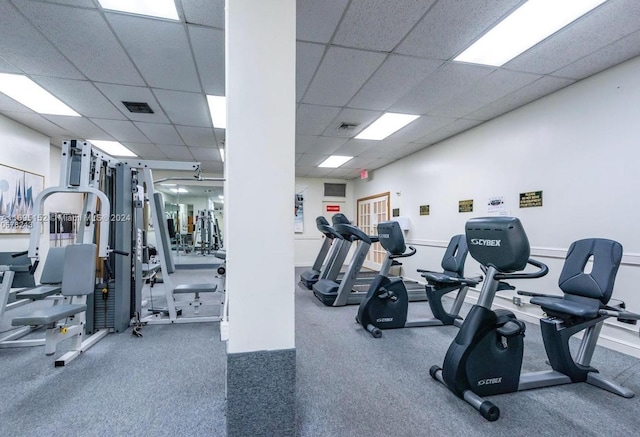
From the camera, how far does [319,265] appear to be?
19.3ft

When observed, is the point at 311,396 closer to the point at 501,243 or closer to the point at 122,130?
the point at 501,243

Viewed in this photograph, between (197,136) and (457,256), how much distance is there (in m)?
4.57

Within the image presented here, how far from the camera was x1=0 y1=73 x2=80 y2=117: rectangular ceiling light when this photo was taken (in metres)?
3.21

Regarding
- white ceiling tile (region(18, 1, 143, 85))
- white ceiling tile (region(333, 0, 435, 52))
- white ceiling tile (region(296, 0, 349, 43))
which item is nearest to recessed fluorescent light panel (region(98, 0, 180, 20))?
white ceiling tile (region(18, 1, 143, 85))

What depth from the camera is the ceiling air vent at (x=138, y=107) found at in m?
3.74

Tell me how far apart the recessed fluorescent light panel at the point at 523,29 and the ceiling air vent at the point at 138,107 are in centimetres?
376

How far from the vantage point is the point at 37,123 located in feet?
14.7

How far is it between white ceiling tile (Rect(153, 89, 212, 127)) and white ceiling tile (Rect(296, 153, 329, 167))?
2.33 metres

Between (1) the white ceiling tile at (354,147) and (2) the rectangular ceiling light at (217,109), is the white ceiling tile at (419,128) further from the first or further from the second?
(2) the rectangular ceiling light at (217,109)

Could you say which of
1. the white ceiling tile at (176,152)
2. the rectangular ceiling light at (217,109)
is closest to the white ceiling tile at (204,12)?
the rectangular ceiling light at (217,109)

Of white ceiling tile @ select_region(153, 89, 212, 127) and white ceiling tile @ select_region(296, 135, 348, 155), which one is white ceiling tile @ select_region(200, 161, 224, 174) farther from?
white ceiling tile @ select_region(153, 89, 212, 127)

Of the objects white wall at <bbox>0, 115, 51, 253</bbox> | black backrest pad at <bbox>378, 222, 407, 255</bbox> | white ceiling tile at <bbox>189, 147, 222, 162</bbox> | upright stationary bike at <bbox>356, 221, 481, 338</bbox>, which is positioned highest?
white ceiling tile at <bbox>189, 147, 222, 162</bbox>

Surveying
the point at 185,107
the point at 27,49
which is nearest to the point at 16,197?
the point at 27,49

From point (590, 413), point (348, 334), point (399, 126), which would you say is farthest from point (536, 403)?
point (399, 126)
